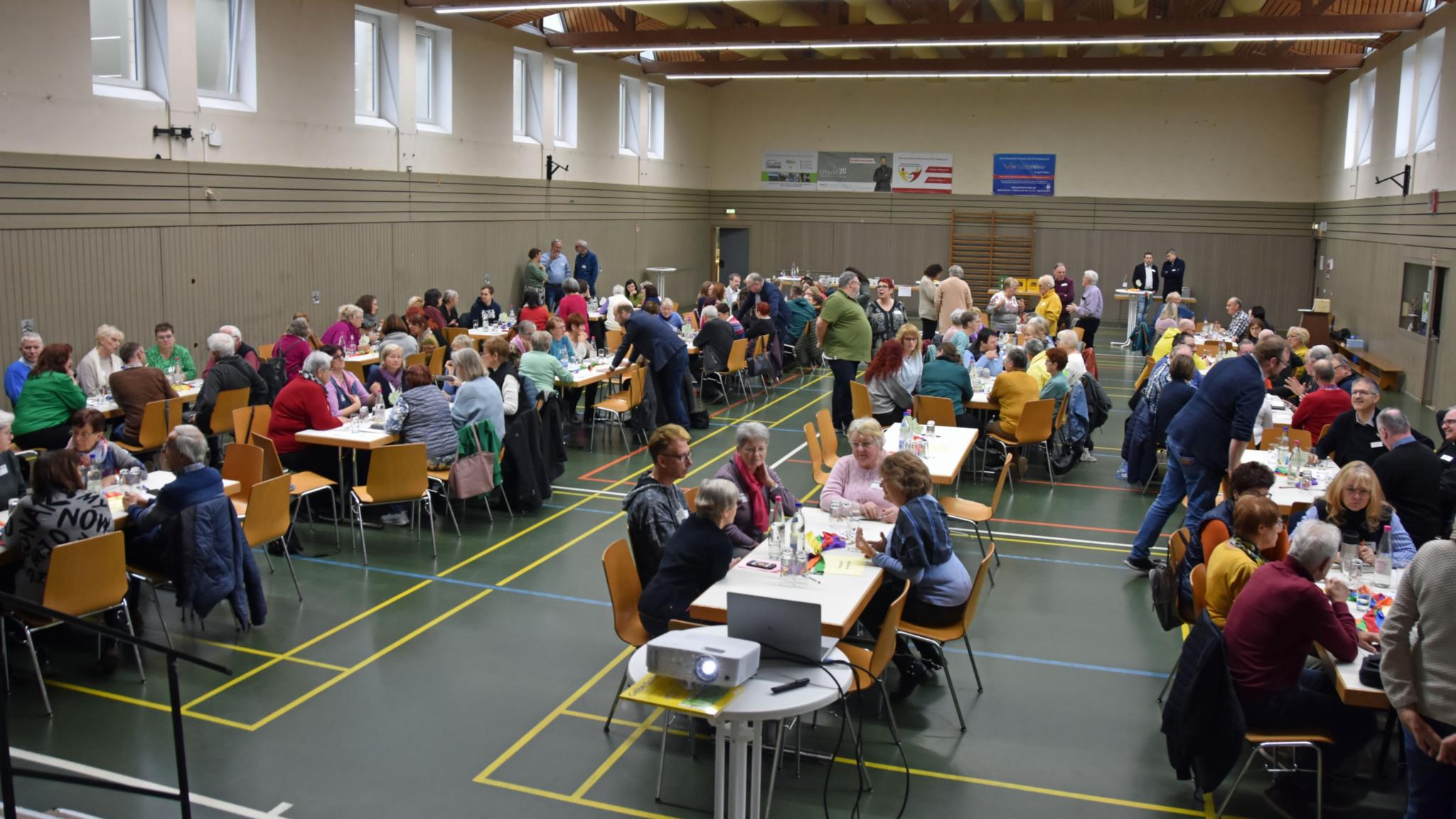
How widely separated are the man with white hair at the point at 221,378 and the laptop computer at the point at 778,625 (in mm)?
7245

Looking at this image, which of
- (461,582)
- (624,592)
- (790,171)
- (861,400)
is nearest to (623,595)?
(624,592)

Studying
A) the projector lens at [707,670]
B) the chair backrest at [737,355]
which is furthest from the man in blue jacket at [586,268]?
the projector lens at [707,670]

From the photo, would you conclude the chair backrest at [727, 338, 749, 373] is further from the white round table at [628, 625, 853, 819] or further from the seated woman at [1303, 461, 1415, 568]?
the white round table at [628, 625, 853, 819]

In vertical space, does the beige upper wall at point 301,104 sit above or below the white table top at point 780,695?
above

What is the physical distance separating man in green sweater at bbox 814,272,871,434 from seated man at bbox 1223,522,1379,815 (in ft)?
24.3

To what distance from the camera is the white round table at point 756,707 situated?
3900 mm

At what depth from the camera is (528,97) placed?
19.8 m

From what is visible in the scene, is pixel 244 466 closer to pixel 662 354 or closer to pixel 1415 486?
pixel 662 354

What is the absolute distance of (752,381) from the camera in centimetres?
1650

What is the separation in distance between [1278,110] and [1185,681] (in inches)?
924

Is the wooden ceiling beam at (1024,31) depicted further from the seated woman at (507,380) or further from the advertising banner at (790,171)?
the seated woman at (507,380)

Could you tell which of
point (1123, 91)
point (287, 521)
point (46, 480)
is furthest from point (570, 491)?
point (1123, 91)

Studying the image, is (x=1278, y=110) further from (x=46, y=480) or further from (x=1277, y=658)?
(x=46, y=480)

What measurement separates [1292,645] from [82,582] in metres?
5.71
